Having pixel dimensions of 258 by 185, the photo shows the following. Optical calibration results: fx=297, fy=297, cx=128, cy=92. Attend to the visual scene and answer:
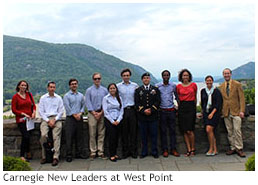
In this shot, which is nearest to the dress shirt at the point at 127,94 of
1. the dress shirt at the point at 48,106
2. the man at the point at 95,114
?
the man at the point at 95,114

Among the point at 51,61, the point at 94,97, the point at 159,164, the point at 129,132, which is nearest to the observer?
the point at 159,164

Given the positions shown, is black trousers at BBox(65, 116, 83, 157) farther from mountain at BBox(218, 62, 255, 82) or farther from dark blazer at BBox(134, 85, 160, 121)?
mountain at BBox(218, 62, 255, 82)

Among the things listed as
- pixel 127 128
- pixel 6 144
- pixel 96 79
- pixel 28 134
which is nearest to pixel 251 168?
pixel 127 128

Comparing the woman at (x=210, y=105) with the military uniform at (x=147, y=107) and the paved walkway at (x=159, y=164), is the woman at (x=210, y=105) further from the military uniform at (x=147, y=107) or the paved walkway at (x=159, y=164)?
the military uniform at (x=147, y=107)

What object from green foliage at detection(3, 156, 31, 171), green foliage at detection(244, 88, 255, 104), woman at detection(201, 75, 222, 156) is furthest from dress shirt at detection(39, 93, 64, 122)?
green foliage at detection(244, 88, 255, 104)

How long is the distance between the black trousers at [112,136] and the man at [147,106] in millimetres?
460

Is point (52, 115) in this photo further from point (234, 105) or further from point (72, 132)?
point (234, 105)

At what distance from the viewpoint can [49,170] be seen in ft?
16.1

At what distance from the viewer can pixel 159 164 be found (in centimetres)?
507

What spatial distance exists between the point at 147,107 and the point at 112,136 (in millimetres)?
808

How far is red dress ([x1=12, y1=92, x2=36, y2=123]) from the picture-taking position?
17.0ft

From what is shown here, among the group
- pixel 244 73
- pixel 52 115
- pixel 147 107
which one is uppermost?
pixel 244 73

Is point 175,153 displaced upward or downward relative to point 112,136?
downward

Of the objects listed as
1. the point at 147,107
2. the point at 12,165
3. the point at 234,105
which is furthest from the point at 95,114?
the point at 234,105
